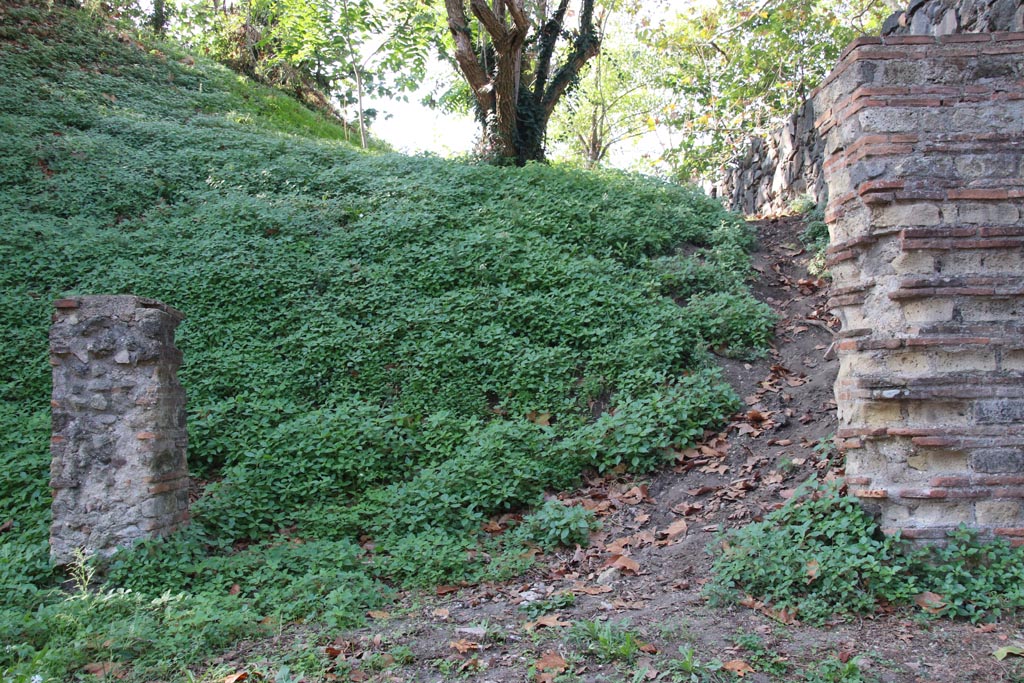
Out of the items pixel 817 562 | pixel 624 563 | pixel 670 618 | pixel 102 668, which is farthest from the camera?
pixel 624 563

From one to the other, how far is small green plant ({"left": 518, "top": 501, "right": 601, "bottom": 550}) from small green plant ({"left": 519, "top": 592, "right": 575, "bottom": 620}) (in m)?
0.97

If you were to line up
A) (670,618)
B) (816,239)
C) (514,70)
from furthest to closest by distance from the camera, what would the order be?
(514,70), (816,239), (670,618)

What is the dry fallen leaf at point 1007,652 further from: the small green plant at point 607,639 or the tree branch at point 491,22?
the tree branch at point 491,22

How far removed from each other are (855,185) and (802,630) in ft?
9.07

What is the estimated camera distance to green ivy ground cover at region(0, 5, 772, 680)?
5.11 m

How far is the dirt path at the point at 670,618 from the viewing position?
140 inches

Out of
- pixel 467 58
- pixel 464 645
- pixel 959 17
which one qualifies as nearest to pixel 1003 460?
pixel 464 645

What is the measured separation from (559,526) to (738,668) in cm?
231

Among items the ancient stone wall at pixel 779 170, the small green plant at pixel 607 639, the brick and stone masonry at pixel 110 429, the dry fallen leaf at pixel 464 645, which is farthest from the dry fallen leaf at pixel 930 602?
the ancient stone wall at pixel 779 170

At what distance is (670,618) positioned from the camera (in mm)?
4180

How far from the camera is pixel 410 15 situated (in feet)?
53.7

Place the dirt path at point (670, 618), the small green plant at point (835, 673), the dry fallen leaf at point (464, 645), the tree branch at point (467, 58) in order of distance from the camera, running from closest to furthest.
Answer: the small green plant at point (835, 673)
the dirt path at point (670, 618)
the dry fallen leaf at point (464, 645)
the tree branch at point (467, 58)

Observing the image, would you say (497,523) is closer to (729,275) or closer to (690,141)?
(729,275)

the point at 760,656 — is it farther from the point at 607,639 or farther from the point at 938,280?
the point at 938,280
